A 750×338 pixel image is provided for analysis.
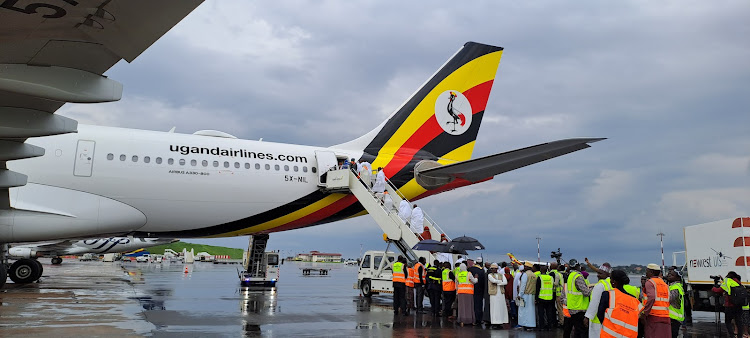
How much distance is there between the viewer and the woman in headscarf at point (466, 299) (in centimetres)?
1359

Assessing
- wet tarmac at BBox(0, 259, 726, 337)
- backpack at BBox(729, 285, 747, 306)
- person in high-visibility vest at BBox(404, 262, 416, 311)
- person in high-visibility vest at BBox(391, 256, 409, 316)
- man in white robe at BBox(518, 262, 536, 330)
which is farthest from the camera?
person in high-visibility vest at BBox(404, 262, 416, 311)

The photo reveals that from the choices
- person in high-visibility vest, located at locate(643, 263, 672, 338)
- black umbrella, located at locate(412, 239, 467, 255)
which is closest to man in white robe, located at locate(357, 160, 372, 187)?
black umbrella, located at locate(412, 239, 467, 255)

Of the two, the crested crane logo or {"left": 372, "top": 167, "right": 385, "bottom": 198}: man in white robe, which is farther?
the crested crane logo

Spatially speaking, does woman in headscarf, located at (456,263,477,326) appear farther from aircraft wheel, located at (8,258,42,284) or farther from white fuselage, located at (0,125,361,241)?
aircraft wheel, located at (8,258,42,284)

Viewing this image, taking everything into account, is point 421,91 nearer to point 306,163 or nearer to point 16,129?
point 306,163

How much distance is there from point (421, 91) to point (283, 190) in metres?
6.86

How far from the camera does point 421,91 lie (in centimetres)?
2153

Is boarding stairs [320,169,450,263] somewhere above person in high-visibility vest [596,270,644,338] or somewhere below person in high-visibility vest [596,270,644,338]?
above

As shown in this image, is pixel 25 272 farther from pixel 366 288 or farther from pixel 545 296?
pixel 545 296

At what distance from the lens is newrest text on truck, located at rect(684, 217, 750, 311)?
44.1 feet

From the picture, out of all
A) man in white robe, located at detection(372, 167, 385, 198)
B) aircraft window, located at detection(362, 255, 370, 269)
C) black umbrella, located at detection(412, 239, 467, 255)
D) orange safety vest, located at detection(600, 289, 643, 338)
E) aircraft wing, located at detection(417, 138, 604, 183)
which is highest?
aircraft wing, located at detection(417, 138, 604, 183)

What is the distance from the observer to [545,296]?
12398mm

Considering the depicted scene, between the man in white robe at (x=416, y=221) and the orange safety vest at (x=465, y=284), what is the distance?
14.5ft

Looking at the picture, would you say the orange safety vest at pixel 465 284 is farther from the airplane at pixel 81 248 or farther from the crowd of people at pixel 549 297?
the airplane at pixel 81 248
